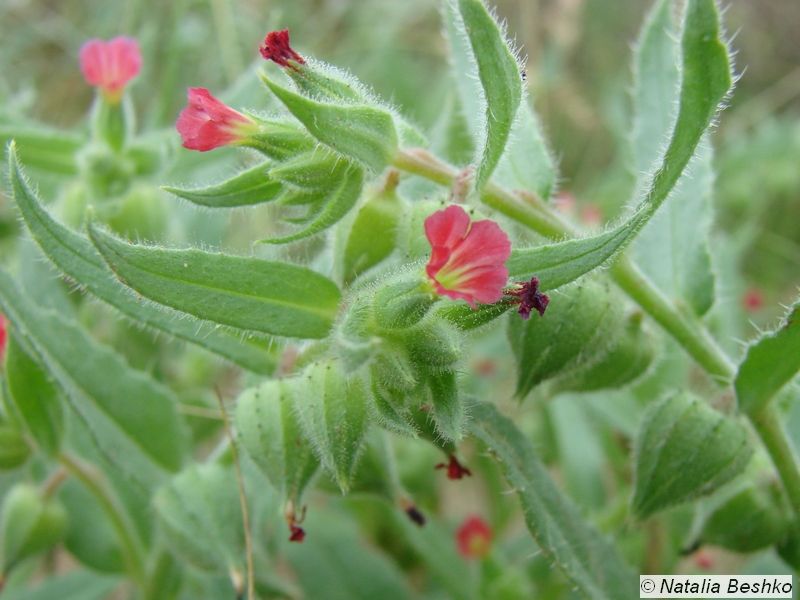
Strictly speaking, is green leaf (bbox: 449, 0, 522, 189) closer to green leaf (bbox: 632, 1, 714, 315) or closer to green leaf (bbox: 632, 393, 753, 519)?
green leaf (bbox: 632, 1, 714, 315)

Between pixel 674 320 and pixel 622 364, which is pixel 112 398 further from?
pixel 674 320

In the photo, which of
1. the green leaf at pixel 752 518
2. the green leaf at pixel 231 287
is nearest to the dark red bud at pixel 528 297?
the green leaf at pixel 231 287

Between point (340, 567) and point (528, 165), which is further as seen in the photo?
point (340, 567)

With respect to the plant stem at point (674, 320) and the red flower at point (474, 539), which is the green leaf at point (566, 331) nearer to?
the plant stem at point (674, 320)

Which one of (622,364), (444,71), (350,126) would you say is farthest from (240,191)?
(444,71)

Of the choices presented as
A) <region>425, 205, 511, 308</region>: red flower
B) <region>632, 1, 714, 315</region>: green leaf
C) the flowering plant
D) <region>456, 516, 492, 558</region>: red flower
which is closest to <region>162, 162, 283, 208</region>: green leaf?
the flowering plant

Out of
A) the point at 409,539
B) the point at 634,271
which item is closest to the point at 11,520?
the point at 409,539

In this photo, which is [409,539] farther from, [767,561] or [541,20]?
[541,20]
